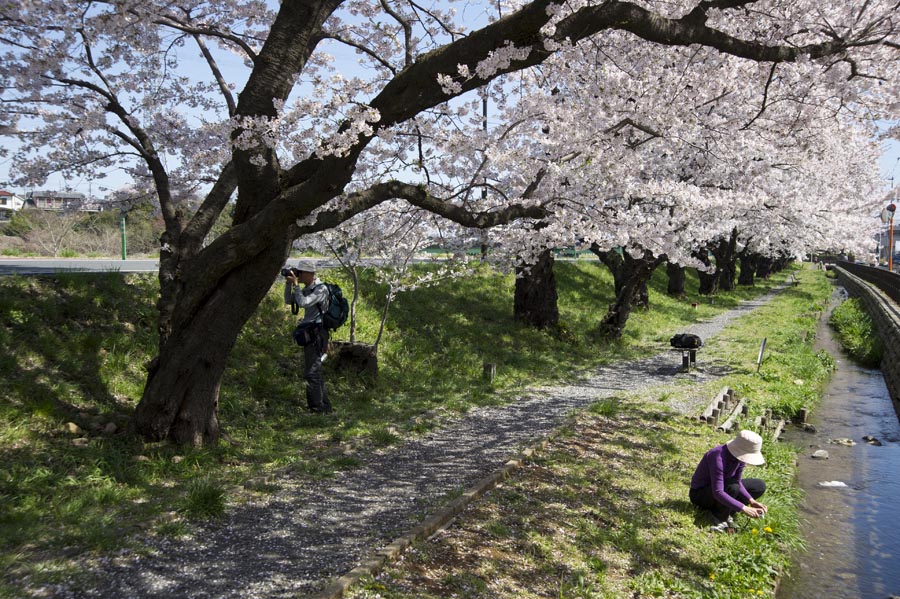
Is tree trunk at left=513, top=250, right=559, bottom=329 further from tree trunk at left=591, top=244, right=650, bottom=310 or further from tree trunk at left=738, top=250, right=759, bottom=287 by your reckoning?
tree trunk at left=738, top=250, right=759, bottom=287

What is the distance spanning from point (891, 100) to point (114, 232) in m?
29.4

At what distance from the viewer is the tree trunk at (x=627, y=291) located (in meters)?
15.8

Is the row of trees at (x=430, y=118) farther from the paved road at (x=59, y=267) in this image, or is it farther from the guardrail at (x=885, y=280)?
the guardrail at (x=885, y=280)

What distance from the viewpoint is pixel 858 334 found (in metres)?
21.6

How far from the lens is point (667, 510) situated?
6.35 metres

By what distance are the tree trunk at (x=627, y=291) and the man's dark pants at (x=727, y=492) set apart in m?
9.23

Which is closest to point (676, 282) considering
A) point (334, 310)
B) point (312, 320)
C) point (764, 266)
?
point (334, 310)

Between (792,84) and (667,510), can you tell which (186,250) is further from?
(792,84)

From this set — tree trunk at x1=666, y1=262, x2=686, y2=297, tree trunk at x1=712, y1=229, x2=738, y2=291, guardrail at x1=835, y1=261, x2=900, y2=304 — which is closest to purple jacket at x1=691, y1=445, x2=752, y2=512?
guardrail at x1=835, y1=261, x2=900, y2=304

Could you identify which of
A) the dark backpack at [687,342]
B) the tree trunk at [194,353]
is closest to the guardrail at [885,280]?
A: the dark backpack at [687,342]

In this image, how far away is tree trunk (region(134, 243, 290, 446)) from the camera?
654 centimetres

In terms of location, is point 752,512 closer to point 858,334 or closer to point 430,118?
point 430,118

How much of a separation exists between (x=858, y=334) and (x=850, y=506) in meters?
16.5

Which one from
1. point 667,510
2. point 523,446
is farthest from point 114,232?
point 667,510
